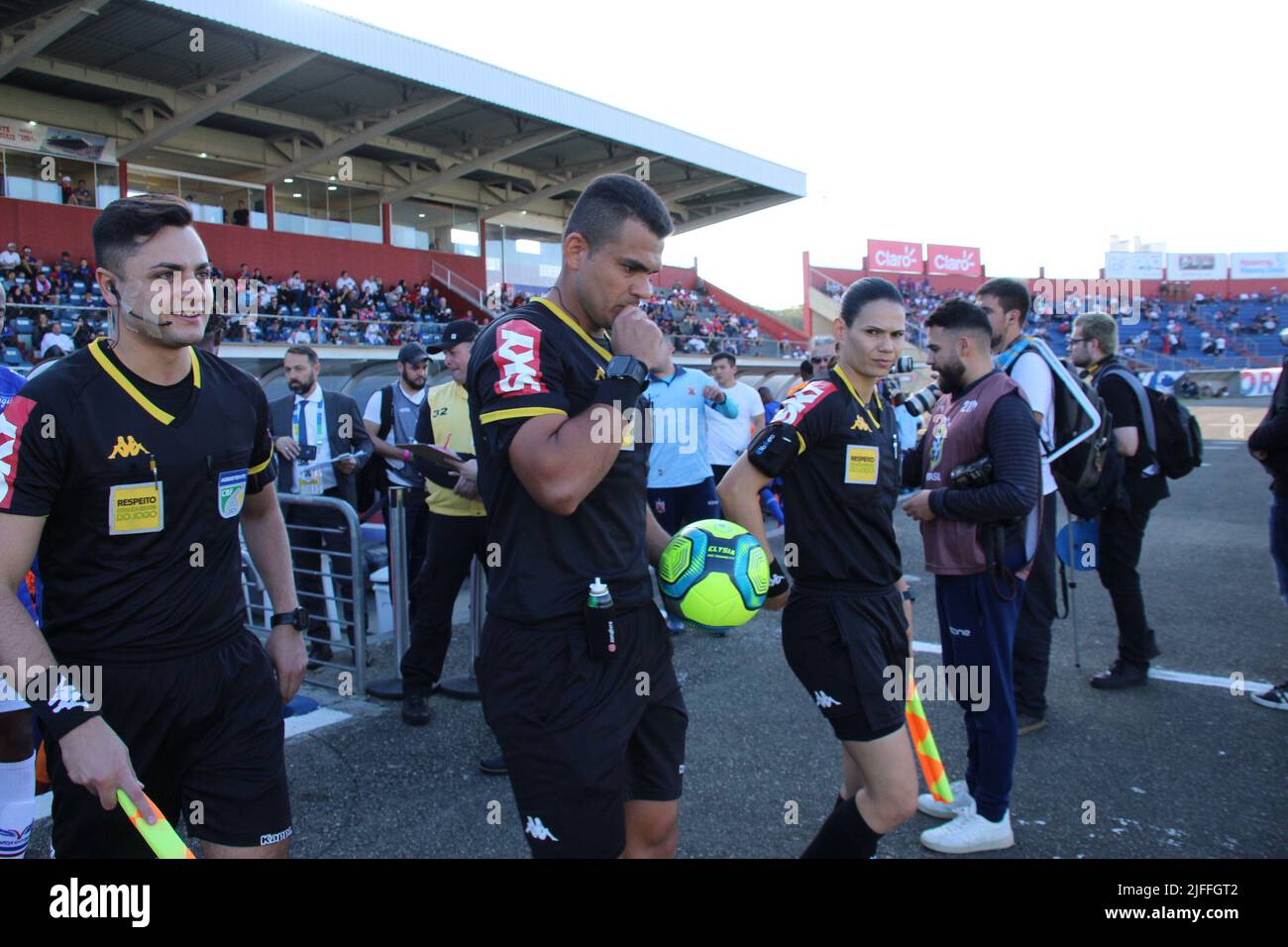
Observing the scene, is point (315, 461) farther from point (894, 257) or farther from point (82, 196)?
point (894, 257)

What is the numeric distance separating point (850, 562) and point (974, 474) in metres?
1.01

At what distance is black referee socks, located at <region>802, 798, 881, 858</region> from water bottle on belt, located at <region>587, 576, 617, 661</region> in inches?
47.1

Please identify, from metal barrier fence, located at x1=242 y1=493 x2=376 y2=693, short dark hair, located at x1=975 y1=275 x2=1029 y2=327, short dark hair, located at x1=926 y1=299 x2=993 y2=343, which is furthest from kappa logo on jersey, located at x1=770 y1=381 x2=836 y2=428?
metal barrier fence, located at x1=242 y1=493 x2=376 y2=693

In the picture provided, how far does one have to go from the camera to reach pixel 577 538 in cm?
216

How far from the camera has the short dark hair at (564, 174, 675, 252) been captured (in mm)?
2188

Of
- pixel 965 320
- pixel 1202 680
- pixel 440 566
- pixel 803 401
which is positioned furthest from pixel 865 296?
pixel 1202 680

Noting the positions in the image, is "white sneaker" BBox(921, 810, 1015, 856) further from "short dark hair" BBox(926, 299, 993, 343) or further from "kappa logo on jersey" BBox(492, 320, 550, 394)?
"kappa logo on jersey" BBox(492, 320, 550, 394)

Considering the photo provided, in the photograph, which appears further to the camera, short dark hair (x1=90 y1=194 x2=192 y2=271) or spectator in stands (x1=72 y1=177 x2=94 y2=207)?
spectator in stands (x1=72 y1=177 x2=94 y2=207)

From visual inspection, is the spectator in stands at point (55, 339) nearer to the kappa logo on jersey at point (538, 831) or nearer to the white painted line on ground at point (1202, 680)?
the kappa logo on jersey at point (538, 831)

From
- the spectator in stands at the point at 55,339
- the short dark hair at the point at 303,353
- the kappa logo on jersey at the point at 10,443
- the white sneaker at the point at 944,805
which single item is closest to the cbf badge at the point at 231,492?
the kappa logo on jersey at the point at 10,443

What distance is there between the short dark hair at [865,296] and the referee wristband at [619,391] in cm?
140

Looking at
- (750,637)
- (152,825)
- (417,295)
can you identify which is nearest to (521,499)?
(152,825)
